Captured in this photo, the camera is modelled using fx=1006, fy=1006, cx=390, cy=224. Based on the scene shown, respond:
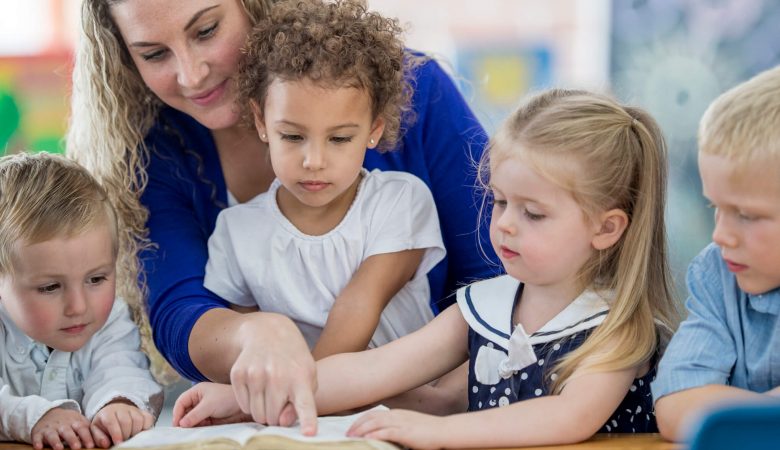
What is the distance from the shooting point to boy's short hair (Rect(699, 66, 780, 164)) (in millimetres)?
1059

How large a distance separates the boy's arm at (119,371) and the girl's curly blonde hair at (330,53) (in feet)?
1.27

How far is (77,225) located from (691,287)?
0.82 m

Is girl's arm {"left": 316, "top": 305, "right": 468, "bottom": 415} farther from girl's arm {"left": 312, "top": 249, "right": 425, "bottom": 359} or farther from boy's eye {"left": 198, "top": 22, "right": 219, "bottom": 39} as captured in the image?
boy's eye {"left": 198, "top": 22, "right": 219, "bottom": 39}

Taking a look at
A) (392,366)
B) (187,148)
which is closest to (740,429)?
(392,366)

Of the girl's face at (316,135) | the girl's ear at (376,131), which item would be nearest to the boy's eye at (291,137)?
the girl's face at (316,135)

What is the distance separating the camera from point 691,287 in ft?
4.05

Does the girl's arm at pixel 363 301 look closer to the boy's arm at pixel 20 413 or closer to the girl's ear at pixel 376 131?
the girl's ear at pixel 376 131

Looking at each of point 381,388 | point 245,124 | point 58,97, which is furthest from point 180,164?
point 58,97

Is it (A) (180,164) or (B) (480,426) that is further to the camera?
(A) (180,164)

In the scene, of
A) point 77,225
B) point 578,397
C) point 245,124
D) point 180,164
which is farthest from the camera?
point 180,164

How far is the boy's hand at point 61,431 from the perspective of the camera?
127 centimetres

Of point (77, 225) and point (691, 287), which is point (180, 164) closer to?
point (77, 225)

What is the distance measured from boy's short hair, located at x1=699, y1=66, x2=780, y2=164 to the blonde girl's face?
0.20 m

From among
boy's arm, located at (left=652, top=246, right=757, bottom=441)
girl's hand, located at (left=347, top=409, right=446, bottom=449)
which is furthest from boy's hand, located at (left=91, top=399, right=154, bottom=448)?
boy's arm, located at (left=652, top=246, right=757, bottom=441)
